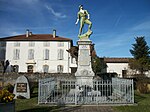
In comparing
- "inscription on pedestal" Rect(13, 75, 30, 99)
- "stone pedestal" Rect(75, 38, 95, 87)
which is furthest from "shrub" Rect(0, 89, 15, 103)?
"inscription on pedestal" Rect(13, 75, 30, 99)

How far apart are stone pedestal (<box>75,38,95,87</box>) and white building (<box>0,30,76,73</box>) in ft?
90.5

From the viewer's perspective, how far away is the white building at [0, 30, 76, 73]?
40.6 meters

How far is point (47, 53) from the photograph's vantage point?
41375mm

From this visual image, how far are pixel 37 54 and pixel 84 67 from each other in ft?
99.8

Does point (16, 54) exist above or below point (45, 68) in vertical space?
above

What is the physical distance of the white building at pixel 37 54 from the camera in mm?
40625

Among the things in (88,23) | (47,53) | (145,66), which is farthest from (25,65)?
(88,23)

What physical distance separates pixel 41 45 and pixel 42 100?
32418 millimetres

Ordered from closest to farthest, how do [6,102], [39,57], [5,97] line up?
[6,102]
[5,97]
[39,57]

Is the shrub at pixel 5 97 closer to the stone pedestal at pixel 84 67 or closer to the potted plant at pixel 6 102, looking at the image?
the potted plant at pixel 6 102

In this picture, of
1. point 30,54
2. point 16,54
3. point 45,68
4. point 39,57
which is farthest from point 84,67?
point 16,54

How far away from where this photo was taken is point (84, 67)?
1266cm

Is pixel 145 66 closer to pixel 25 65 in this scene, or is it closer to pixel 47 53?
pixel 47 53

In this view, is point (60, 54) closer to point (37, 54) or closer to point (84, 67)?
point (37, 54)
